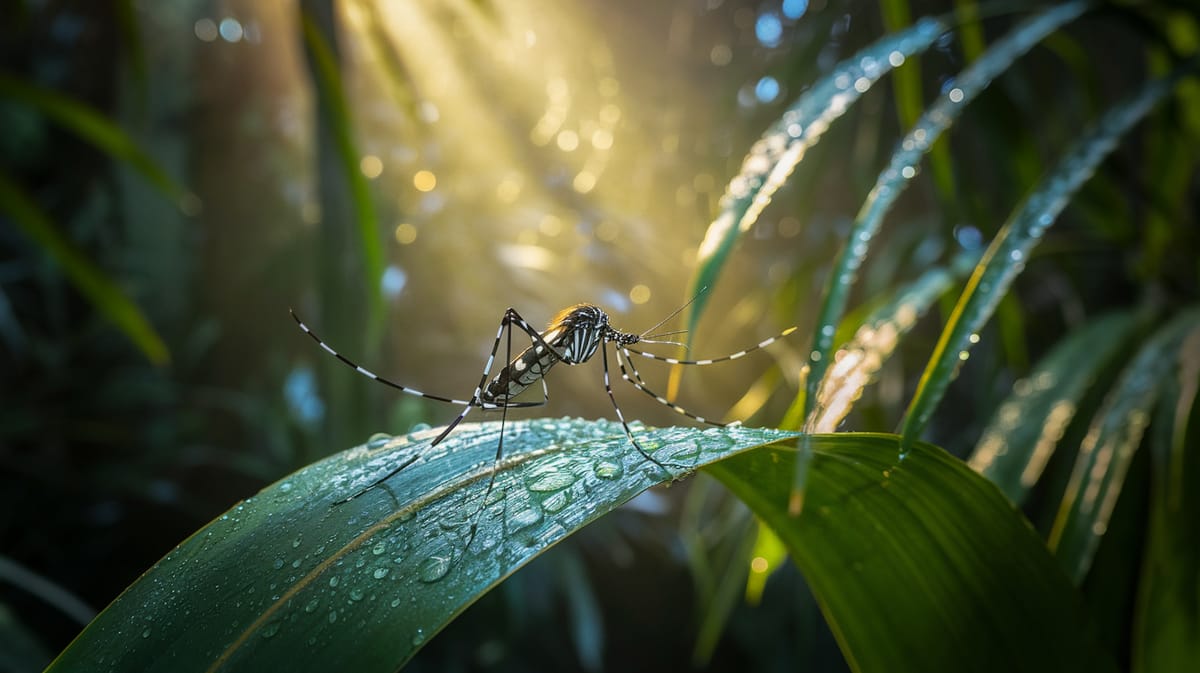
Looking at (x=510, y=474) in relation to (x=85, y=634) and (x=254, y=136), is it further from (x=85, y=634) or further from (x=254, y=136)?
(x=254, y=136)

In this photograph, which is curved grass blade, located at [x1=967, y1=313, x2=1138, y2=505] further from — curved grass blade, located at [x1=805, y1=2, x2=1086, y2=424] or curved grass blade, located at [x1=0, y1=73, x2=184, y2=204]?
curved grass blade, located at [x1=0, y1=73, x2=184, y2=204]

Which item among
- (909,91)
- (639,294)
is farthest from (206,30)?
(909,91)

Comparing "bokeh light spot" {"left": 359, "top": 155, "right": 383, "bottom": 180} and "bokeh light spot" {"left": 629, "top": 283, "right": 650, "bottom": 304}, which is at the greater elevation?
"bokeh light spot" {"left": 359, "top": 155, "right": 383, "bottom": 180}

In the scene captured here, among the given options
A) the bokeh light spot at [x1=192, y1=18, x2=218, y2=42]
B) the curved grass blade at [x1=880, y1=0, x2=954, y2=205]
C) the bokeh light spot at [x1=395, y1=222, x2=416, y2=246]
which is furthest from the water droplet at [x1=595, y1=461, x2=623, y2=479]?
the bokeh light spot at [x1=192, y1=18, x2=218, y2=42]

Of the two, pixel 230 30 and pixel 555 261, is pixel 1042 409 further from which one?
pixel 230 30

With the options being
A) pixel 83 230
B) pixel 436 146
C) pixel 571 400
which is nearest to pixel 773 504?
pixel 571 400

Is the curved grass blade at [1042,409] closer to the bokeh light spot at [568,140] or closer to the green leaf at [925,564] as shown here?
the green leaf at [925,564]

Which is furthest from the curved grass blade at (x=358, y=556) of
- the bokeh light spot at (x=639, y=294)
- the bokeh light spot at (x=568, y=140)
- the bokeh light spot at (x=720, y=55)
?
the bokeh light spot at (x=720, y=55)
